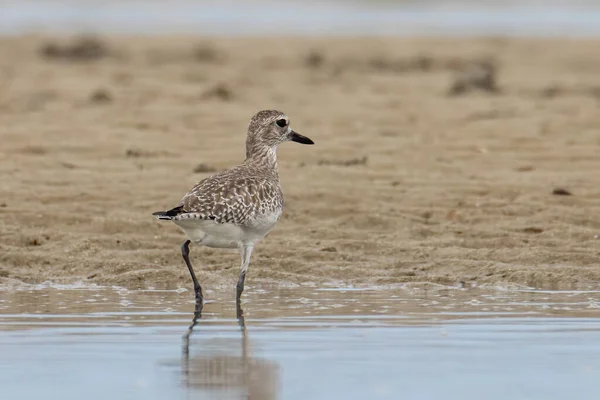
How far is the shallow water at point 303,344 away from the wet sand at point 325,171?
90 cm

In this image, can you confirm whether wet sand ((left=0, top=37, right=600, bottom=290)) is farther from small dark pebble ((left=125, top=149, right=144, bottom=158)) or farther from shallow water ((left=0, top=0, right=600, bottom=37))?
shallow water ((left=0, top=0, right=600, bottom=37))

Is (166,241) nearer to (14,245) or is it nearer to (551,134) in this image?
(14,245)

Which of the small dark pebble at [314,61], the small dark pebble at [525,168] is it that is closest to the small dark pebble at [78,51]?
the small dark pebble at [314,61]

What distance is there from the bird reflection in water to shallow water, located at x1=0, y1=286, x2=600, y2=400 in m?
0.01

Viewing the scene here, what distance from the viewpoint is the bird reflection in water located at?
7277 mm

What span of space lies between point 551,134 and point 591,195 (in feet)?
11.5

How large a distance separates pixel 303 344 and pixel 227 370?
82 centimetres

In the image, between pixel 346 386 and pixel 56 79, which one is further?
pixel 56 79

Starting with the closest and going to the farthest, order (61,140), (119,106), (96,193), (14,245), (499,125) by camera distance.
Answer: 1. (14,245)
2. (96,193)
3. (61,140)
4. (499,125)
5. (119,106)

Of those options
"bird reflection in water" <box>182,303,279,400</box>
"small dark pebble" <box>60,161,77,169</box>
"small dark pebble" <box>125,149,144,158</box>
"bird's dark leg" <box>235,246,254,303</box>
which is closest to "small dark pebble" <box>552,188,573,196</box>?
"bird's dark leg" <box>235,246,254,303</box>

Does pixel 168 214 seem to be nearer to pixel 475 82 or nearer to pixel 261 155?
pixel 261 155

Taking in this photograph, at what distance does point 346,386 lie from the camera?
7359 mm

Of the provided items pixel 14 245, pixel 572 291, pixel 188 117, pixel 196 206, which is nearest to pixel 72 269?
pixel 14 245

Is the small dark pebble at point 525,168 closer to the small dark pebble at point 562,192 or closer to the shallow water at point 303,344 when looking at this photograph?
the small dark pebble at point 562,192
